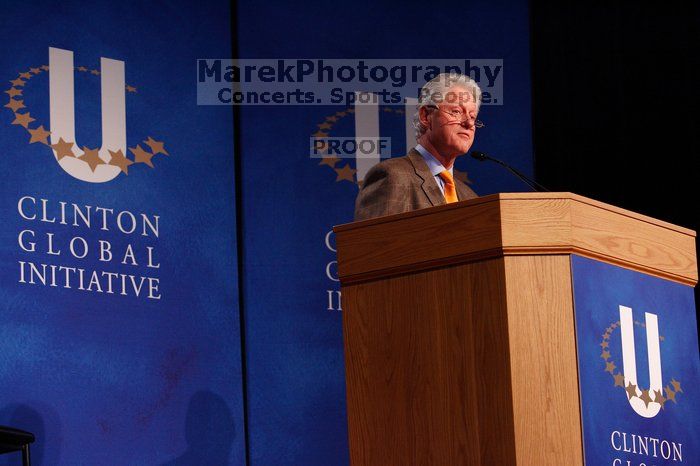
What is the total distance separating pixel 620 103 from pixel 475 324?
2.84 m

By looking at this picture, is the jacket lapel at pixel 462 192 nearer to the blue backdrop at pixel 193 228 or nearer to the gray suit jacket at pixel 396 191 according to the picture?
the gray suit jacket at pixel 396 191

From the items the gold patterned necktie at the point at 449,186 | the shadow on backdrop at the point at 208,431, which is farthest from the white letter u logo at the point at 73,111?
the gold patterned necktie at the point at 449,186

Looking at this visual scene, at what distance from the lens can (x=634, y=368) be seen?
276cm

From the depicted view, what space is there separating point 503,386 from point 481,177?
99.4 inches

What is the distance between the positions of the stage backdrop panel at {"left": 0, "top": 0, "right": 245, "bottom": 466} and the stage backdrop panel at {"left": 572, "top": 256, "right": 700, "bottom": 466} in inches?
81.1

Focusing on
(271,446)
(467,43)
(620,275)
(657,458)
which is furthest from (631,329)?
(467,43)

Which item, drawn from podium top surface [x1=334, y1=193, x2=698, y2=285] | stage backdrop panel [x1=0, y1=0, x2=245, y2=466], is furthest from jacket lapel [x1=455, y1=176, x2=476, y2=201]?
stage backdrop panel [x1=0, y1=0, x2=245, y2=466]

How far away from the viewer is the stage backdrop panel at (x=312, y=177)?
461 centimetres

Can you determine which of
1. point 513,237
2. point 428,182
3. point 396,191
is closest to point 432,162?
point 428,182

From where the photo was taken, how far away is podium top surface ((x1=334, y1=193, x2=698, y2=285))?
8.72ft

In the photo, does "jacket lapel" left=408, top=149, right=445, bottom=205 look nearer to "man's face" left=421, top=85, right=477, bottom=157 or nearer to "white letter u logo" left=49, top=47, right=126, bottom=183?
"man's face" left=421, top=85, right=477, bottom=157

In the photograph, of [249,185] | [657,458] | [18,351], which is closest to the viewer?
[657,458]

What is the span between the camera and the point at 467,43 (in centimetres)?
514

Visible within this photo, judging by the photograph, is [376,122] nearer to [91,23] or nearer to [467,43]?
[467,43]
